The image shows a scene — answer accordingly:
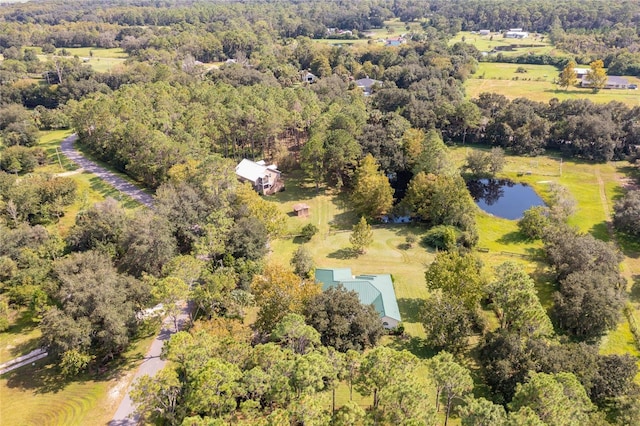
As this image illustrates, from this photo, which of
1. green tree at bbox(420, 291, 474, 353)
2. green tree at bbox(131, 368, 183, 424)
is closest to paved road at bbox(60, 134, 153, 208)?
green tree at bbox(131, 368, 183, 424)

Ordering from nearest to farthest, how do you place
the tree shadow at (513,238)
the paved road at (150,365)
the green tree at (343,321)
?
the paved road at (150,365)
the green tree at (343,321)
the tree shadow at (513,238)

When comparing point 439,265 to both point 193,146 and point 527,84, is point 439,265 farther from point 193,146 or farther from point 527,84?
point 527,84

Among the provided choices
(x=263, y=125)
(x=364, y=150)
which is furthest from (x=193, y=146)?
(x=364, y=150)

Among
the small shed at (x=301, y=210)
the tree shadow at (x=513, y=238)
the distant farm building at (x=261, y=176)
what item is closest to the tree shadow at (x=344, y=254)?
the small shed at (x=301, y=210)

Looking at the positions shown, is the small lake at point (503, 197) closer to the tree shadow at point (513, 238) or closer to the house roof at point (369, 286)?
the tree shadow at point (513, 238)

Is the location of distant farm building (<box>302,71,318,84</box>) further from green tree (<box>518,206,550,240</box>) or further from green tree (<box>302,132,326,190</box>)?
green tree (<box>518,206,550,240</box>)
